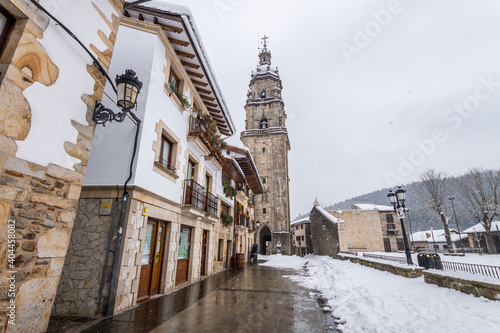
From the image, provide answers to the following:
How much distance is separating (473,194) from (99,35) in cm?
3274

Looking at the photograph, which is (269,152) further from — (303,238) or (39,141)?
(39,141)

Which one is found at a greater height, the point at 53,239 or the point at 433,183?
the point at 433,183

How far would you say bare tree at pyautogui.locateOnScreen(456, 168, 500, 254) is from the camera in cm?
2225

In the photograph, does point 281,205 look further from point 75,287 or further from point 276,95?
point 75,287

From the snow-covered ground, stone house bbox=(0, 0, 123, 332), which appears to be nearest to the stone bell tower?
the snow-covered ground

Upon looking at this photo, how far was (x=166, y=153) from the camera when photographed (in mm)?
7129

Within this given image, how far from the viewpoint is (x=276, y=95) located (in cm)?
4222

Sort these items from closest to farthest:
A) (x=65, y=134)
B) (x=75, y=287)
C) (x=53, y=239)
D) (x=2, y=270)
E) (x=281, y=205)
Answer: (x=2, y=270)
(x=53, y=239)
(x=65, y=134)
(x=75, y=287)
(x=281, y=205)

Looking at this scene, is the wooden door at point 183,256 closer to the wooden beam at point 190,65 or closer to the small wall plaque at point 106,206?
the small wall plaque at point 106,206

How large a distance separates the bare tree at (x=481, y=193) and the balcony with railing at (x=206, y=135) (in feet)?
91.4

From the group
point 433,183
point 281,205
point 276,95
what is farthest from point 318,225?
point 276,95

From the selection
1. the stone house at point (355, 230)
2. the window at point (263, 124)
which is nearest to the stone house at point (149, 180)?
the stone house at point (355, 230)

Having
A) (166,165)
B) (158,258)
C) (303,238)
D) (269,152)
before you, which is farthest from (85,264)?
(303,238)

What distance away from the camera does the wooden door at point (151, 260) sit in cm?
583
